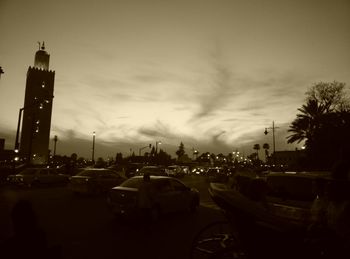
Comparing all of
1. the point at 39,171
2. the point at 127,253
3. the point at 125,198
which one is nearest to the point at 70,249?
the point at 127,253

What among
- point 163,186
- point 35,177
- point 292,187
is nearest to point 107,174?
point 35,177

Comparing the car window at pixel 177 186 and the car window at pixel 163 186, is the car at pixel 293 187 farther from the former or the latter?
the car window at pixel 177 186

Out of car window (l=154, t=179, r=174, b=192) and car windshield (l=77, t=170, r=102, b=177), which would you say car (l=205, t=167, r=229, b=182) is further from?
car window (l=154, t=179, r=174, b=192)

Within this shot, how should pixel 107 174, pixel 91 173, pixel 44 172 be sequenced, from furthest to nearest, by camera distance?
pixel 44 172, pixel 107 174, pixel 91 173

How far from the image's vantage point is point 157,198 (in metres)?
11.6

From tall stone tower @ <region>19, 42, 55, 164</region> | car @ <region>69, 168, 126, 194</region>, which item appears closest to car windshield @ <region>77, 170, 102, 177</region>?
car @ <region>69, 168, 126, 194</region>

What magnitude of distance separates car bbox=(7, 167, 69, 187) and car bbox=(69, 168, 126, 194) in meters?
6.35

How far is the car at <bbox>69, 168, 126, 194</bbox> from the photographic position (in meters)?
18.9

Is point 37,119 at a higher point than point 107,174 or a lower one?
higher

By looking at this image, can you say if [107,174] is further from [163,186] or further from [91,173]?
[163,186]

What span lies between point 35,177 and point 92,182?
7915 millimetres

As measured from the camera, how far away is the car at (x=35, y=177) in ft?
78.4

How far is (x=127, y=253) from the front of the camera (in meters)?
6.95

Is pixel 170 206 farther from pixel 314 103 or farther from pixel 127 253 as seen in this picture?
pixel 314 103
